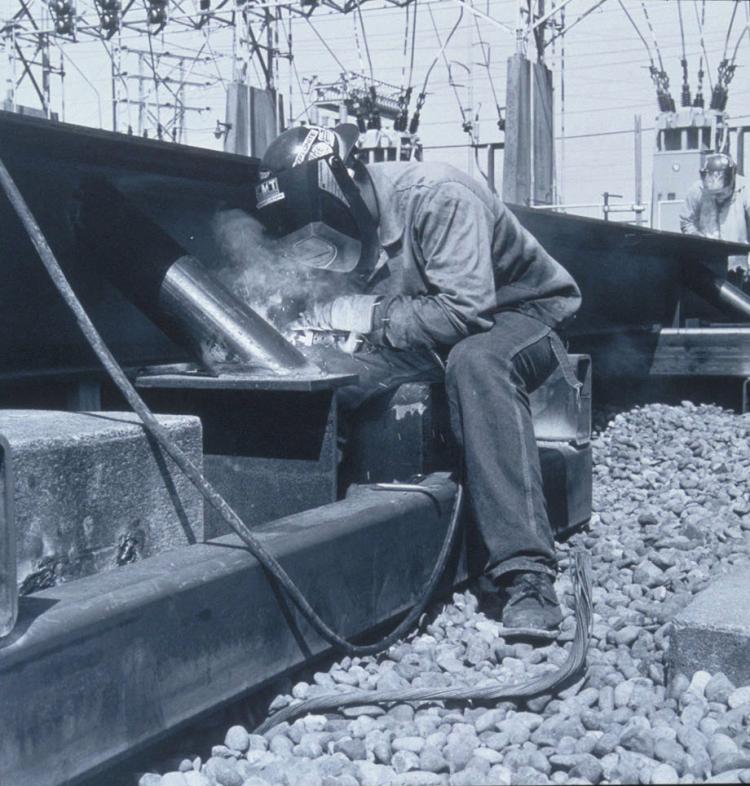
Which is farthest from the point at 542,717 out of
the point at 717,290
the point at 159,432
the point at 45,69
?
the point at 45,69

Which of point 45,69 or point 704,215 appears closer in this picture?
point 704,215

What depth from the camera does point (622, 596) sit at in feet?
13.3

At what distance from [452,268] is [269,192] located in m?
0.68

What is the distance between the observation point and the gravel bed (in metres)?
2.52

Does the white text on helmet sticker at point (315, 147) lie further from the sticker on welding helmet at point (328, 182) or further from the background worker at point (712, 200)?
the background worker at point (712, 200)

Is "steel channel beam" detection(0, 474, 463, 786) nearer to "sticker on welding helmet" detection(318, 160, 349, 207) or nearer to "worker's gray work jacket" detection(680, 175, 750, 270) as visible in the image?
"sticker on welding helmet" detection(318, 160, 349, 207)

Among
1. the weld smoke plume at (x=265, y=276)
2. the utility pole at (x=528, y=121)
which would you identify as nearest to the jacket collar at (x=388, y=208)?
the weld smoke plume at (x=265, y=276)

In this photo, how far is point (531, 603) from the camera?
3607mm

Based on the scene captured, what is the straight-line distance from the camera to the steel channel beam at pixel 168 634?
7.21 feet

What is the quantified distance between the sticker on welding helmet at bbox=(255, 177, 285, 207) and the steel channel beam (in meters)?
1.14

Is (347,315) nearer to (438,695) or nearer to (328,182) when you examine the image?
(328,182)

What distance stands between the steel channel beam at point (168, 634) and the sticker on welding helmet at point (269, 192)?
1.14m

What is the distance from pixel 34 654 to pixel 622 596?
2368 mm

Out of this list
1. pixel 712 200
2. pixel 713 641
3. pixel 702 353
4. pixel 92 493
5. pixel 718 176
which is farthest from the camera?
pixel 712 200
